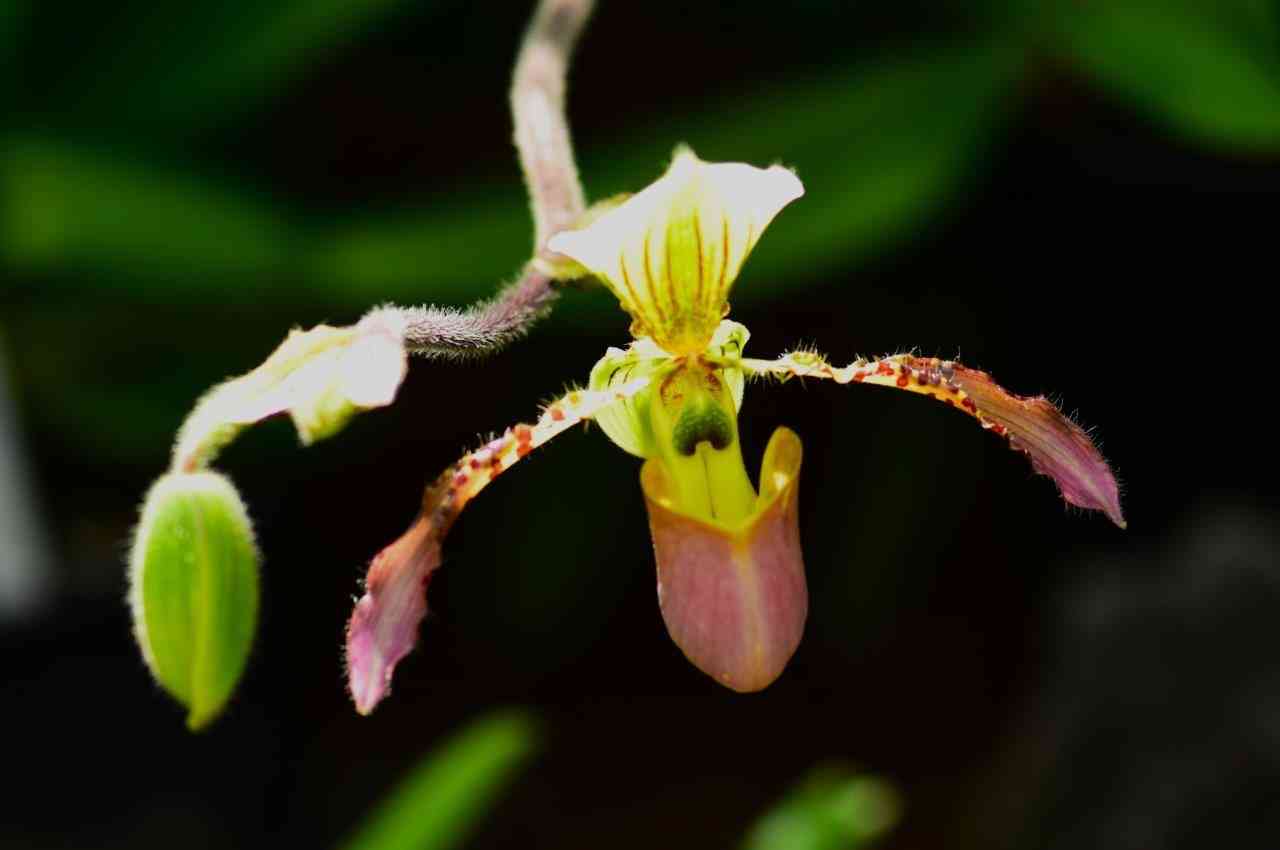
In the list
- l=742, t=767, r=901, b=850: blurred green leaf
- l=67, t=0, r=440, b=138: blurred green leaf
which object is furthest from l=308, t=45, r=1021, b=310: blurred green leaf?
l=742, t=767, r=901, b=850: blurred green leaf

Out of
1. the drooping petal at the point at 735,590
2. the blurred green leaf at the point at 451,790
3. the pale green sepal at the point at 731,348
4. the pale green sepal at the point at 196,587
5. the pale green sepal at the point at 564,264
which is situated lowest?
the blurred green leaf at the point at 451,790

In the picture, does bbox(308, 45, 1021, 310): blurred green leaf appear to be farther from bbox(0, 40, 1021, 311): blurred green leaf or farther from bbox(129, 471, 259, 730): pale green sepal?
bbox(129, 471, 259, 730): pale green sepal

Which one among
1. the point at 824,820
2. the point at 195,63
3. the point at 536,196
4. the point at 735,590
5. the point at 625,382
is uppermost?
the point at 195,63

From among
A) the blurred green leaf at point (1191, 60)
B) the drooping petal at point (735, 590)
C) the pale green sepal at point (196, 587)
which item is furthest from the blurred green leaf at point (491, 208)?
the pale green sepal at point (196, 587)

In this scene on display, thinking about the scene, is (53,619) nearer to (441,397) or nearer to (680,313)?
(441,397)

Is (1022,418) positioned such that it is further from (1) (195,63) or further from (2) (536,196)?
(1) (195,63)

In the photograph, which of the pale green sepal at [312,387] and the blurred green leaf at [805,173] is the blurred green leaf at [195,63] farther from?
the pale green sepal at [312,387]

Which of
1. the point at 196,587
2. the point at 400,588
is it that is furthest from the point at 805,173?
the point at 196,587
